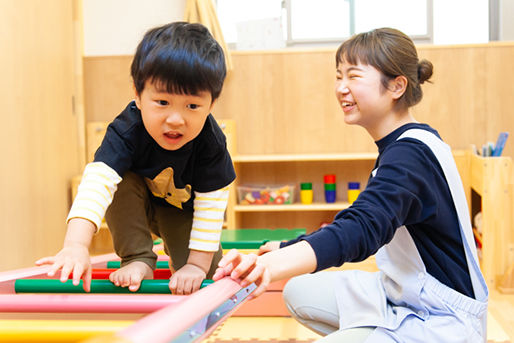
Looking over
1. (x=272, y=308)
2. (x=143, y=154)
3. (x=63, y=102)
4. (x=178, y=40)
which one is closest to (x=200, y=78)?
(x=178, y=40)

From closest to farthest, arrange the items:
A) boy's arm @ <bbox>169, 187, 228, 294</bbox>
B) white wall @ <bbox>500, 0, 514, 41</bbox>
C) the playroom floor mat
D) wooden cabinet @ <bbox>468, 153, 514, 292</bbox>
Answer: boy's arm @ <bbox>169, 187, 228, 294</bbox> < the playroom floor mat < wooden cabinet @ <bbox>468, 153, 514, 292</bbox> < white wall @ <bbox>500, 0, 514, 41</bbox>

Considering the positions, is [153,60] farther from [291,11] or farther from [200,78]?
[291,11]

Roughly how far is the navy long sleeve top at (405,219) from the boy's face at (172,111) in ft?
0.92

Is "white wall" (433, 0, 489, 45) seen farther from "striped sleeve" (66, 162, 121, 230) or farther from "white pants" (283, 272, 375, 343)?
"striped sleeve" (66, 162, 121, 230)

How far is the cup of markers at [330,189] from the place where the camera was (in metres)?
3.24

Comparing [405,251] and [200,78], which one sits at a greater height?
[200,78]

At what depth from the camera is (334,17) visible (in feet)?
12.8

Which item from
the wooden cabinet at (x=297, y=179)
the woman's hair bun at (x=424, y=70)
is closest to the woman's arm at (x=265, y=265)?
the woman's hair bun at (x=424, y=70)

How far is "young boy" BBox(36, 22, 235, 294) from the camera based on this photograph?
995 mm

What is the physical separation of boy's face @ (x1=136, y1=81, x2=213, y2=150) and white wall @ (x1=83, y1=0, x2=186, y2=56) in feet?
9.24

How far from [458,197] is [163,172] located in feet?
1.84

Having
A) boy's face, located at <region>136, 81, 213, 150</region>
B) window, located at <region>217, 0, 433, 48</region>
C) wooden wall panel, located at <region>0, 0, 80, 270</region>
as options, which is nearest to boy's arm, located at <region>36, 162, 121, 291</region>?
boy's face, located at <region>136, 81, 213, 150</region>

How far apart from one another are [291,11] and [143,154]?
3001mm

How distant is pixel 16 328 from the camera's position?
812 mm
